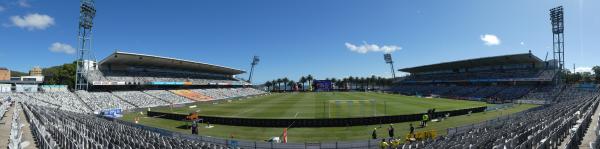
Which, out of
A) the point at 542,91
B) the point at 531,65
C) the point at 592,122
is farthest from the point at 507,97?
the point at 592,122

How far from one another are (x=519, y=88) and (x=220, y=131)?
216 feet

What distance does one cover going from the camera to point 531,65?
7581 centimetres

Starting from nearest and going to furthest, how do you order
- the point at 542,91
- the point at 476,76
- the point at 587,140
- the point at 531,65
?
1. the point at 587,140
2. the point at 542,91
3. the point at 531,65
4. the point at 476,76

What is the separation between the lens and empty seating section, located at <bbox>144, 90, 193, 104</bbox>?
6490cm

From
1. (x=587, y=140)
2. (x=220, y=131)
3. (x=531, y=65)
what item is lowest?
(x=220, y=131)

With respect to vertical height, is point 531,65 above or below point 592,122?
above

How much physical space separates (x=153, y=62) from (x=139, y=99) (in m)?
17.3

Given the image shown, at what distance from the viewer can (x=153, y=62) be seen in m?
74.2

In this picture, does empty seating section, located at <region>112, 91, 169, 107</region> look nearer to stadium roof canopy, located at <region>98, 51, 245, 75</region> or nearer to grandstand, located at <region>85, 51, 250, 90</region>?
grandstand, located at <region>85, 51, 250, 90</region>

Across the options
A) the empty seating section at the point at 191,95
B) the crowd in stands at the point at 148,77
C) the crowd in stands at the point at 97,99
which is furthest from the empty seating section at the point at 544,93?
the crowd in stands at the point at 148,77

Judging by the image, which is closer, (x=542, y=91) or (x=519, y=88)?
(x=542, y=91)

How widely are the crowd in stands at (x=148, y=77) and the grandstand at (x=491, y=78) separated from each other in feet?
189

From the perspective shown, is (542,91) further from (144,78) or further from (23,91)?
(23,91)

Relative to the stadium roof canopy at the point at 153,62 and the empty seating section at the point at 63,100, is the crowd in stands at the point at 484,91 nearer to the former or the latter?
the stadium roof canopy at the point at 153,62
